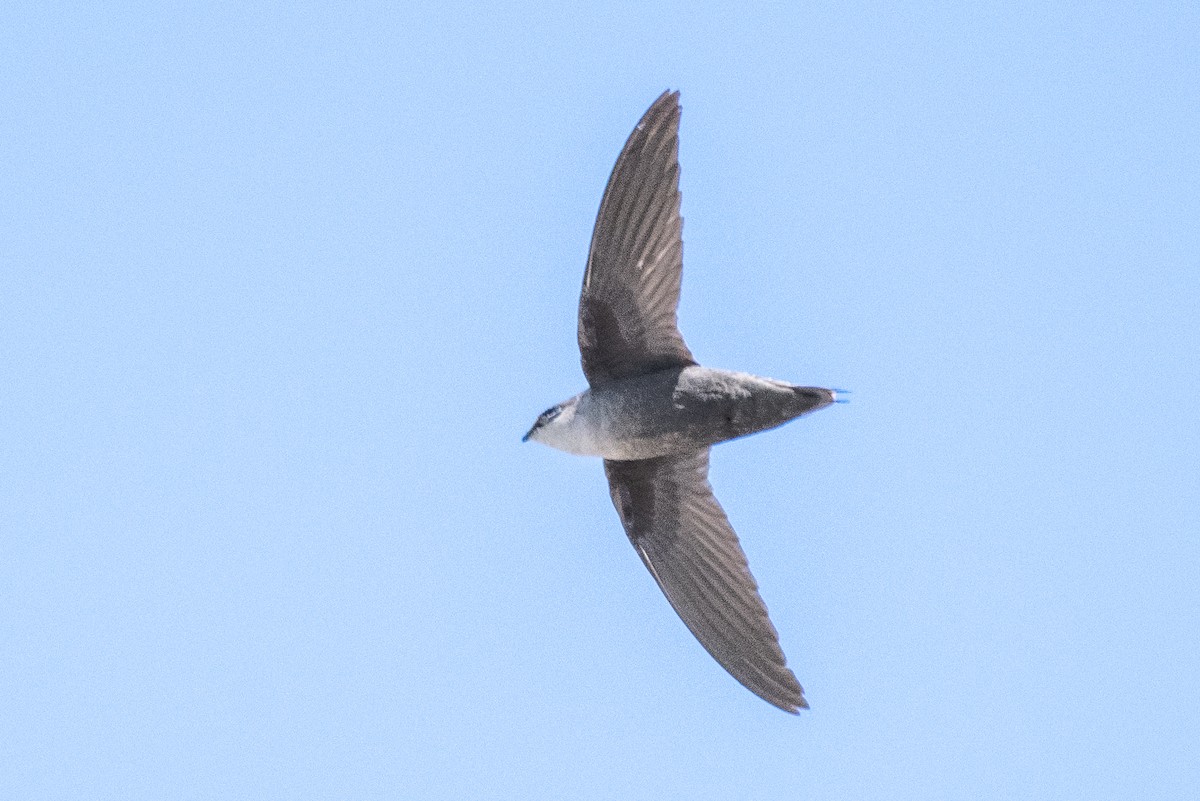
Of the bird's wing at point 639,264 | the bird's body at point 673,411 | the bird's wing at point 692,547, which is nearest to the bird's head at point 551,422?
the bird's body at point 673,411

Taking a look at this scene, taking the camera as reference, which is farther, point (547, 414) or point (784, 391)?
point (547, 414)

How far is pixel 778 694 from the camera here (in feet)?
28.0

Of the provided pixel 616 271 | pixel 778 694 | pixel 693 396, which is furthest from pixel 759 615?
pixel 616 271

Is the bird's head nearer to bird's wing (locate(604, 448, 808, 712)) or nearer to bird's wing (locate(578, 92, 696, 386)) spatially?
bird's wing (locate(578, 92, 696, 386))

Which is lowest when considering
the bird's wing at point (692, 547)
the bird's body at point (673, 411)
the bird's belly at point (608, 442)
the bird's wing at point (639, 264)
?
the bird's wing at point (692, 547)

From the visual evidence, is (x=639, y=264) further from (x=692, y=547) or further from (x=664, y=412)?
(x=692, y=547)

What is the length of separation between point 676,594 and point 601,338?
1.15 metres

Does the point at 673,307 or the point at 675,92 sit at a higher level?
the point at 675,92

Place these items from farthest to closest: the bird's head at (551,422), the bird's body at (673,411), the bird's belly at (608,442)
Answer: the bird's head at (551,422)
the bird's belly at (608,442)
the bird's body at (673,411)

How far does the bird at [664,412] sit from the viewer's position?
8352 mm

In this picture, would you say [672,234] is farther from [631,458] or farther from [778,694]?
[778,694]

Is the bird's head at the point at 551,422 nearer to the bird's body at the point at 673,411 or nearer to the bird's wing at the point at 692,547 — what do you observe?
the bird's body at the point at 673,411

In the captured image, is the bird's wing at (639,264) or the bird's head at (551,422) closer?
the bird's wing at (639,264)

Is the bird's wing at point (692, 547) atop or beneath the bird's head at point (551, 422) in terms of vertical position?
beneath
